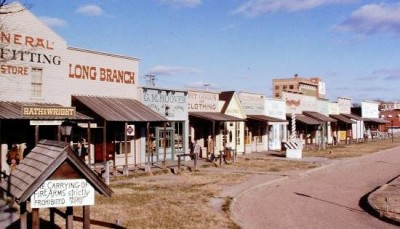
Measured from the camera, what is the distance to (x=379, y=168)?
2916 centimetres

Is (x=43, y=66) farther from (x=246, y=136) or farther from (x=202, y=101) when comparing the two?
A: (x=246, y=136)

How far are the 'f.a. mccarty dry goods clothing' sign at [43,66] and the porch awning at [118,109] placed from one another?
22.3 inches

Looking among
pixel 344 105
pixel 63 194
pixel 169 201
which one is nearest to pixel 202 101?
pixel 169 201

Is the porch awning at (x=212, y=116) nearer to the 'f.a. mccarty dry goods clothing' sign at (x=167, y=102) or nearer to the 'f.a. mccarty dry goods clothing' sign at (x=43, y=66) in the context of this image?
the 'f.a. mccarty dry goods clothing' sign at (x=167, y=102)

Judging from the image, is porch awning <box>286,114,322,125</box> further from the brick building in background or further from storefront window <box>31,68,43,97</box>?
the brick building in background

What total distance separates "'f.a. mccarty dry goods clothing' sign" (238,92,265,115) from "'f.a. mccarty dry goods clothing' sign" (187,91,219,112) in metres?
4.11

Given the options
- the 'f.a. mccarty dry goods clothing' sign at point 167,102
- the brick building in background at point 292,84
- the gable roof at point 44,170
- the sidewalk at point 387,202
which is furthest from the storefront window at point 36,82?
the brick building in background at point 292,84

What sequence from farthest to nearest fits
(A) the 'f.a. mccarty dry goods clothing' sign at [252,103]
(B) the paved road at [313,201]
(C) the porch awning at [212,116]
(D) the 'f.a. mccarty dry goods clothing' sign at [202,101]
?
(A) the 'f.a. mccarty dry goods clothing' sign at [252,103] → (D) the 'f.a. mccarty dry goods clothing' sign at [202,101] → (C) the porch awning at [212,116] → (B) the paved road at [313,201]

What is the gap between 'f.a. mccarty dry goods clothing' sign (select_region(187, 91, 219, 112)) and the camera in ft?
105

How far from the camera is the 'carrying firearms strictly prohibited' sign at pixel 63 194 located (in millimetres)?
8531

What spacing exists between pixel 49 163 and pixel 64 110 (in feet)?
37.5

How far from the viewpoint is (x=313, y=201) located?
56.4 ft

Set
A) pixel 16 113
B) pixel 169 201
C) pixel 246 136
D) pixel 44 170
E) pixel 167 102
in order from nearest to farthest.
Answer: pixel 44 170, pixel 169 201, pixel 16 113, pixel 167 102, pixel 246 136

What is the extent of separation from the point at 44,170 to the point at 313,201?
11408 mm
